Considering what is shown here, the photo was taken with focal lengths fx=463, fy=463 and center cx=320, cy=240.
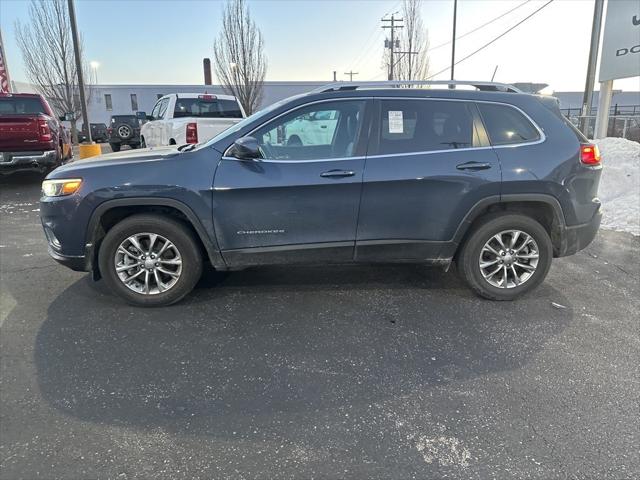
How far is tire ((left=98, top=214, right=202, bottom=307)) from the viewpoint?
3.92m

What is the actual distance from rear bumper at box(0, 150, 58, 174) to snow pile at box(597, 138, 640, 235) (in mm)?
10551

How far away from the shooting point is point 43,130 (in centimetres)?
969

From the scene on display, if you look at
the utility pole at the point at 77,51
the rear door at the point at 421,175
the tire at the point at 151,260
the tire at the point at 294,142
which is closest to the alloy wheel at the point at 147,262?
the tire at the point at 151,260

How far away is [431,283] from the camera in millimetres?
4617

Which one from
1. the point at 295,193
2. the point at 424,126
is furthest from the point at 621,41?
the point at 295,193

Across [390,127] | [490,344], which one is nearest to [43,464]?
[490,344]

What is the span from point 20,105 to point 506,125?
11.2 metres

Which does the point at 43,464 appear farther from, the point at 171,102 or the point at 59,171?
the point at 171,102

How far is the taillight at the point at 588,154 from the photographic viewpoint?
411cm

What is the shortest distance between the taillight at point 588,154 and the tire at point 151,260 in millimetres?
3496

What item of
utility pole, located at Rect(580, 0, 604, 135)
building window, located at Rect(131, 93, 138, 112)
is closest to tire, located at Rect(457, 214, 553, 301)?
utility pole, located at Rect(580, 0, 604, 135)

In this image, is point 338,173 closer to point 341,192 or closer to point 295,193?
point 341,192

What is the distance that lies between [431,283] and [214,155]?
7.93 feet

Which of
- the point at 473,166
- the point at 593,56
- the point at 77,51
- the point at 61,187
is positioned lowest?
the point at 61,187
